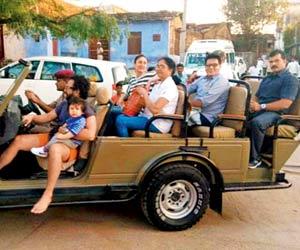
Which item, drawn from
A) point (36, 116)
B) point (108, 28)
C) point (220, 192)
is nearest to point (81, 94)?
point (36, 116)

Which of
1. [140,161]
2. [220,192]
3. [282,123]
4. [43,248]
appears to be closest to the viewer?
[43,248]

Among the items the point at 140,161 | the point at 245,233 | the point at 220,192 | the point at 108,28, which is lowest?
the point at 245,233

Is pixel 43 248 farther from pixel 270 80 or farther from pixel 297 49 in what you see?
pixel 297 49

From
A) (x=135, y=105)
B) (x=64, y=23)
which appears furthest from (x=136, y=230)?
(x=64, y=23)

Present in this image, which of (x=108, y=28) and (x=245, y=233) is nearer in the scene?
(x=245, y=233)

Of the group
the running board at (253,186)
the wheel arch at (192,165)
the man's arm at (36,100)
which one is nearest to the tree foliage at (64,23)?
the man's arm at (36,100)

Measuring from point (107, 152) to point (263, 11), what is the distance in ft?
117

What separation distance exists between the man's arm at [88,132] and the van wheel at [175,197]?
69cm

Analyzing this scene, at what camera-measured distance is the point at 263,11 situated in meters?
36.5

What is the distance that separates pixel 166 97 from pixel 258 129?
3.36ft

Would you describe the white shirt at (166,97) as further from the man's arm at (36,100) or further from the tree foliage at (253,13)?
the tree foliage at (253,13)

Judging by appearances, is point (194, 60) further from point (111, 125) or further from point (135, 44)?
point (111, 125)

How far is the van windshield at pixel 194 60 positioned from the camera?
63.8ft

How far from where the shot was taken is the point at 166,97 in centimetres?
409
